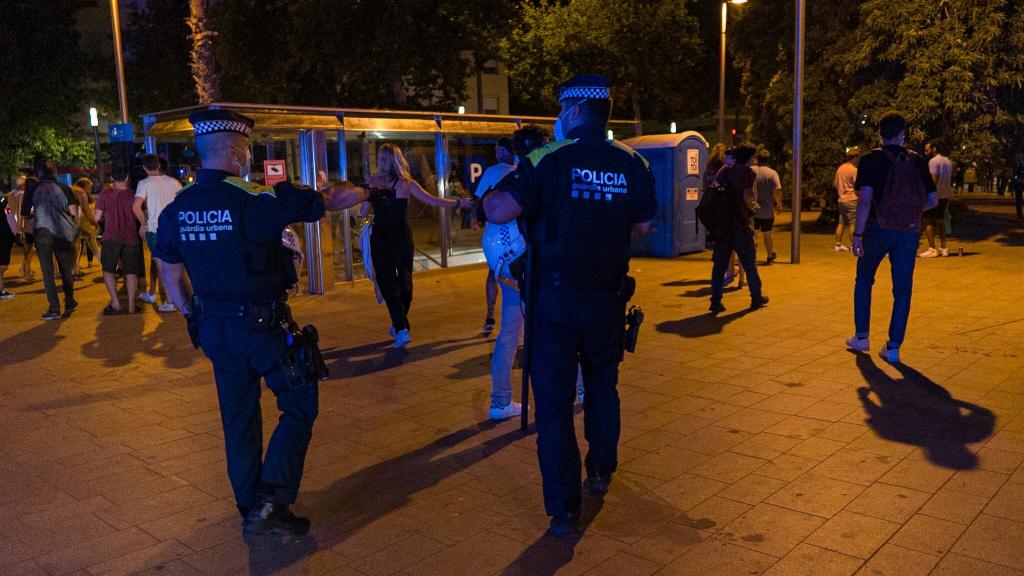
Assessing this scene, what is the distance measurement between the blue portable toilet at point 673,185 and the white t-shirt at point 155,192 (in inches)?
289

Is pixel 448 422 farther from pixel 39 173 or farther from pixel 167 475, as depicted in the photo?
pixel 39 173

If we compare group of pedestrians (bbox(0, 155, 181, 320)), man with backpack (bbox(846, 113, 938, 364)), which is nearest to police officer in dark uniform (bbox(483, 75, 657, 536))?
man with backpack (bbox(846, 113, 938, 364))

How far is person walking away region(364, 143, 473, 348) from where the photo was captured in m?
7.11

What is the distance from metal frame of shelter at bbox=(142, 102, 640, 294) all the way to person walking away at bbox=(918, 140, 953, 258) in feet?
22.3

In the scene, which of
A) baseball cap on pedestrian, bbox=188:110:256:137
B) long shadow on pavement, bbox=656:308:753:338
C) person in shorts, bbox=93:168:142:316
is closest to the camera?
baseball cap on pedestrian, bbox=188:110:256:137

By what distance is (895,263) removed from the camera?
21.6 ft

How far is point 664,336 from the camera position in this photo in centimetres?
801

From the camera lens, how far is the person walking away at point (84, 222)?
42.2 feet

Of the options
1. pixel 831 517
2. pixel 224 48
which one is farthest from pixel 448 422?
pixel 224 48

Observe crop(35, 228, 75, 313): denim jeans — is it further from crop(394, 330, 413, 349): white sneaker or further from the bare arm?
the bare arm

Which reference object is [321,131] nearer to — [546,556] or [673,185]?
[673,185]

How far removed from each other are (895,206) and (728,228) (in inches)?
111

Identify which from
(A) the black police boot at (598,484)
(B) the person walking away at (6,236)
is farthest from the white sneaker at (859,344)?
(B) the person walking away at (6,236)

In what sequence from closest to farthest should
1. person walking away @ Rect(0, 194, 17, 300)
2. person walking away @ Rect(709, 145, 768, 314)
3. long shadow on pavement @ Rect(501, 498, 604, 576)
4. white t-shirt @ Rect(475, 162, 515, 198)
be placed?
1. long shadow on pavement @ Rect(501, 498, 604, 576)
2. white t-shirt @ Rect(475, 162, 515, 198)
3. person walking away @ Rect(709, 145, 768, 314)
4. person walking away @ Rect(0, 194, 17, 300)
